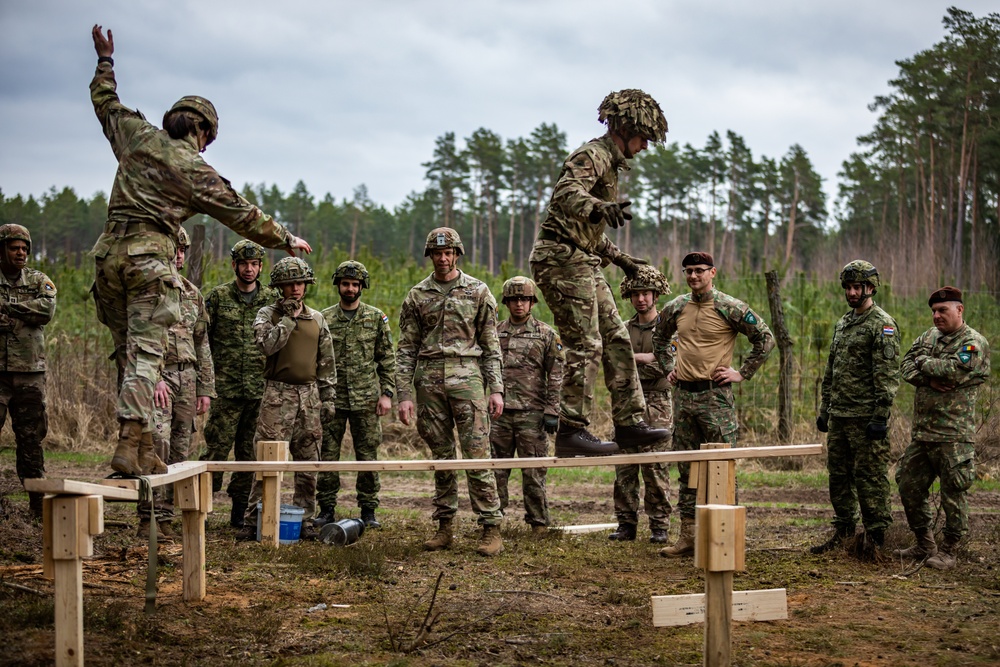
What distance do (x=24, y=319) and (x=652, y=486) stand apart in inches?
220

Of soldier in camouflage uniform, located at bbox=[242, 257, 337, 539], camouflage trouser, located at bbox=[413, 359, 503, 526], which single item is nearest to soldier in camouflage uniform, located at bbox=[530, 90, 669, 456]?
camouflage trouser, located at bbox=[413, 359, 503, 526]

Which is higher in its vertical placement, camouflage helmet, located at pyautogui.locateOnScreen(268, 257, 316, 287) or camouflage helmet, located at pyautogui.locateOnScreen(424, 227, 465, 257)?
camouflage helmet, located at pyautogui.locateOnScreen(424, 227, 465, 257)

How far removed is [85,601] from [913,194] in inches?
1499

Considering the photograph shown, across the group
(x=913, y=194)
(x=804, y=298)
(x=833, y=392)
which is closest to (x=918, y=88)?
(x=913, y=194)

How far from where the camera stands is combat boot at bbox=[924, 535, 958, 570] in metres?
7.46

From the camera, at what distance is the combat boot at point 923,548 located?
7.66m

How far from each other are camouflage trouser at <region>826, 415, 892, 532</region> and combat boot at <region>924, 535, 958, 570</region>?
1.44 ft

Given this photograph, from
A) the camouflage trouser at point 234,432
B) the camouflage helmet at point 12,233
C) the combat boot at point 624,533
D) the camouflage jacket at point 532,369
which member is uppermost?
the camouflage helmet at point 12,233

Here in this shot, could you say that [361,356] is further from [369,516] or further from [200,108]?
[200,108]

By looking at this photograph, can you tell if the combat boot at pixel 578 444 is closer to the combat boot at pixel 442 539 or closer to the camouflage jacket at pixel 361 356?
the combat boot at pixel 442 539

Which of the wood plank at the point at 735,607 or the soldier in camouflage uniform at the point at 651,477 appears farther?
the soldier in camouflage uniform at the point at 651,477

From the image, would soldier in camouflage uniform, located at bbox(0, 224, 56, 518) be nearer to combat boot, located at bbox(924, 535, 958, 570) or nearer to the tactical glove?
the tactical glove

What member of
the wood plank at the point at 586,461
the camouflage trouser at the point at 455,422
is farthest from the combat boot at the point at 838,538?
the camouflage trouser at the point at 455,422

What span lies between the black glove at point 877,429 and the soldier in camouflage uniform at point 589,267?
210 centimetres
